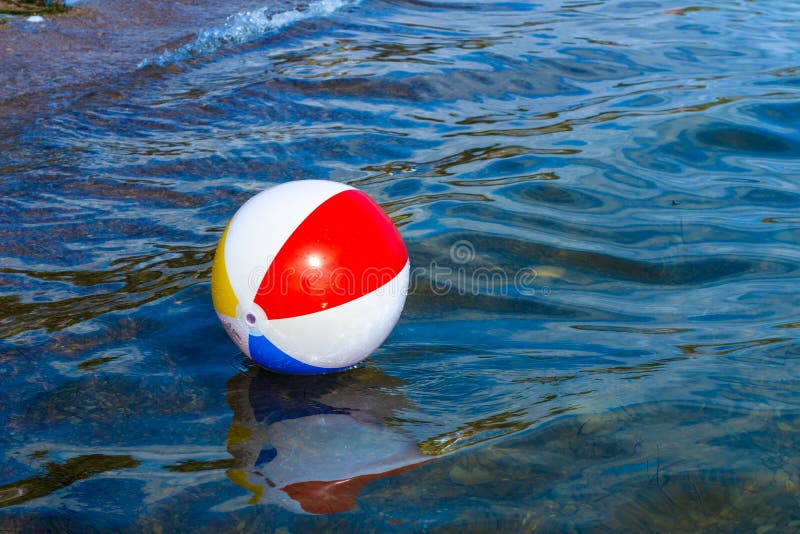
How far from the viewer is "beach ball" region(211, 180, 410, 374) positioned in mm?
3818

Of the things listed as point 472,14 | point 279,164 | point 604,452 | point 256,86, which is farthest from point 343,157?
point 472,14

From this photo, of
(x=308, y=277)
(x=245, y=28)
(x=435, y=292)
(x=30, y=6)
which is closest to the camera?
(x=308, y=277)

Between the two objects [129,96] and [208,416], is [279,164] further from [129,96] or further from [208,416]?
[208,416]

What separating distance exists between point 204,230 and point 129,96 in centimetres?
362

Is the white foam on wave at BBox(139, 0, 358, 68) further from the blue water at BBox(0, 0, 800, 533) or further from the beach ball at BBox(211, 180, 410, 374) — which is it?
the beach ball at BBox(211, 180, 410, 374)

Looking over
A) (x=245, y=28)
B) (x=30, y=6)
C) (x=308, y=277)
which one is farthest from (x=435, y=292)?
(x=30, y=6)

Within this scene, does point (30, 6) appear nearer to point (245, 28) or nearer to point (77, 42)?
point (77, 42)

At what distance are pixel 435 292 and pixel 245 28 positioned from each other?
822 cm

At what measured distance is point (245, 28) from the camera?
12125 mm

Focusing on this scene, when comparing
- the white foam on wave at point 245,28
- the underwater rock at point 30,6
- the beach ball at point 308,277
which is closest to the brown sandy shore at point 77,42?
the underwater rock at point 30,6

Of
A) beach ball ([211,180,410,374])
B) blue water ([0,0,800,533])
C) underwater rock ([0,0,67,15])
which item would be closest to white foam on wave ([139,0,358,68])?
blue water ([0,0,800,533])

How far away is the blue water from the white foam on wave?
0.18m

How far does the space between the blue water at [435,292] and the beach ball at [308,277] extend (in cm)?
32

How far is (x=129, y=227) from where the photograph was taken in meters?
6.03
